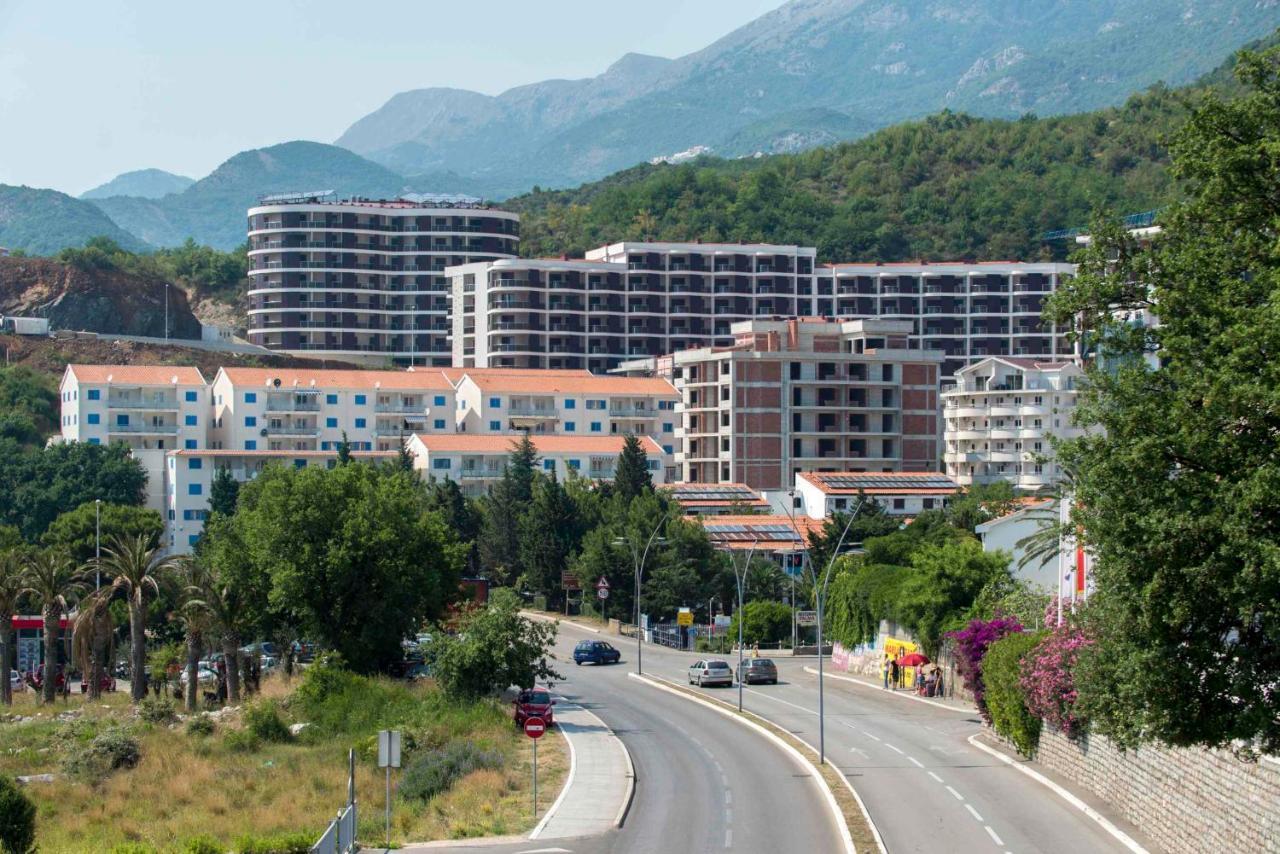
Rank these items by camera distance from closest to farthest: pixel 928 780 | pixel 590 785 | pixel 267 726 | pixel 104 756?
pixel 928 780 < pixel 590 785 < pixel 104 756 < pixel 267 726

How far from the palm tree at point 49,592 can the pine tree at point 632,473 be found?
171 ft

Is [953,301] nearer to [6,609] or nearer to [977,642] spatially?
[6,609]

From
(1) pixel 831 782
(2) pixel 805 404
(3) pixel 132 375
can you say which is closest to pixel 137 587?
(1) pixel 831 782

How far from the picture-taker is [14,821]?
3575cm

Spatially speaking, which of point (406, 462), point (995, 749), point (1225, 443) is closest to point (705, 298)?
point (406, 462)

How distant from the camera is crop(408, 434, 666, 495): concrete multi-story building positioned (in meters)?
140

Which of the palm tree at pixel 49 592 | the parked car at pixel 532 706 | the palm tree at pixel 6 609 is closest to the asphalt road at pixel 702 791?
the parked car at pixel 532 706

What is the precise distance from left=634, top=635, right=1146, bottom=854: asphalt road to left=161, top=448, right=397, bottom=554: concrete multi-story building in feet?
224

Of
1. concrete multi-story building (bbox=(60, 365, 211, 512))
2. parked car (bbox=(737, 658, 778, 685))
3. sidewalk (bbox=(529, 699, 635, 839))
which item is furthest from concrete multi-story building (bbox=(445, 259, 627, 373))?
sidewalk (bbox=(529, 699, 635, 839))

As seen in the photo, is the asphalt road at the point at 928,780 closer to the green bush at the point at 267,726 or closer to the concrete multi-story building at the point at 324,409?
the green bush at the point at 267,726

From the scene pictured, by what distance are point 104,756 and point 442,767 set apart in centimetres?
1153

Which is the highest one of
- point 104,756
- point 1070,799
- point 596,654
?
point 1070,799

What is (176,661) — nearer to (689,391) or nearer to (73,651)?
(73,651)

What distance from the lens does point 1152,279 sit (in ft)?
94.1
